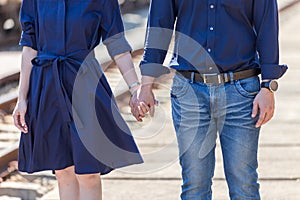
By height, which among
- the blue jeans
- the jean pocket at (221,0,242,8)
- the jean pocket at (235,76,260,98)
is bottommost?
the blue jeans

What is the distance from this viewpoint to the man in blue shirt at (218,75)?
408cm

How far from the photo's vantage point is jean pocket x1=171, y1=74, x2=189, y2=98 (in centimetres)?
420

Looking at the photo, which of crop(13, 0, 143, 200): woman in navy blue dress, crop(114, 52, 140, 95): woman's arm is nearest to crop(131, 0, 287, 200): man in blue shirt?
crop(114, 52, 140, 95): woman's arm

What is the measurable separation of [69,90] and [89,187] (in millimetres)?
534

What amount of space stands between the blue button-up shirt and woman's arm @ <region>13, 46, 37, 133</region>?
0.67 meters

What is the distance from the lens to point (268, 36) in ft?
13.3

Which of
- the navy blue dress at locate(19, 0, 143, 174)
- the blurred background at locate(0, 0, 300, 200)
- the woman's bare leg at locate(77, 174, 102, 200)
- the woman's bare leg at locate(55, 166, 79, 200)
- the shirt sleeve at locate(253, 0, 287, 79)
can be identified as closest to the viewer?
the shirt sleeve at locate(253, 0, 287, 79)

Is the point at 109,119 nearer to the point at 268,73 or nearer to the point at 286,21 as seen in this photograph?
the point at 268,73

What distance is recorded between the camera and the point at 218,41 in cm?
412

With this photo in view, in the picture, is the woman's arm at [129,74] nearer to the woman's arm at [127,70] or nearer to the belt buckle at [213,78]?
the woman's arm at [127,70]

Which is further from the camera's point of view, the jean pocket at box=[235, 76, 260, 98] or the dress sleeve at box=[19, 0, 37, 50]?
the dress sleeve at box=[19, 0, 37, 50]

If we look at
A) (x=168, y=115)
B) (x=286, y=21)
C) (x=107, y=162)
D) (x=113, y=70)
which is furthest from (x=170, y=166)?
(x=286, y=21)

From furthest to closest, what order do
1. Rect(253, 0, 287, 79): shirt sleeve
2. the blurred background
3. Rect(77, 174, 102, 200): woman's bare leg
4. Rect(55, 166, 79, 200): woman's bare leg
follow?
the blurred background < Rect(55, 166, 79, 200): woman's bare leg < Rect(77, 174, 102, 200): woman's bare leg < Rect(253, 0, 287, 79): shirt sleeve

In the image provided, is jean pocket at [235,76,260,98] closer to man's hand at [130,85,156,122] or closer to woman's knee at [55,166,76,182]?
man's hand at [130,85,156,122]
